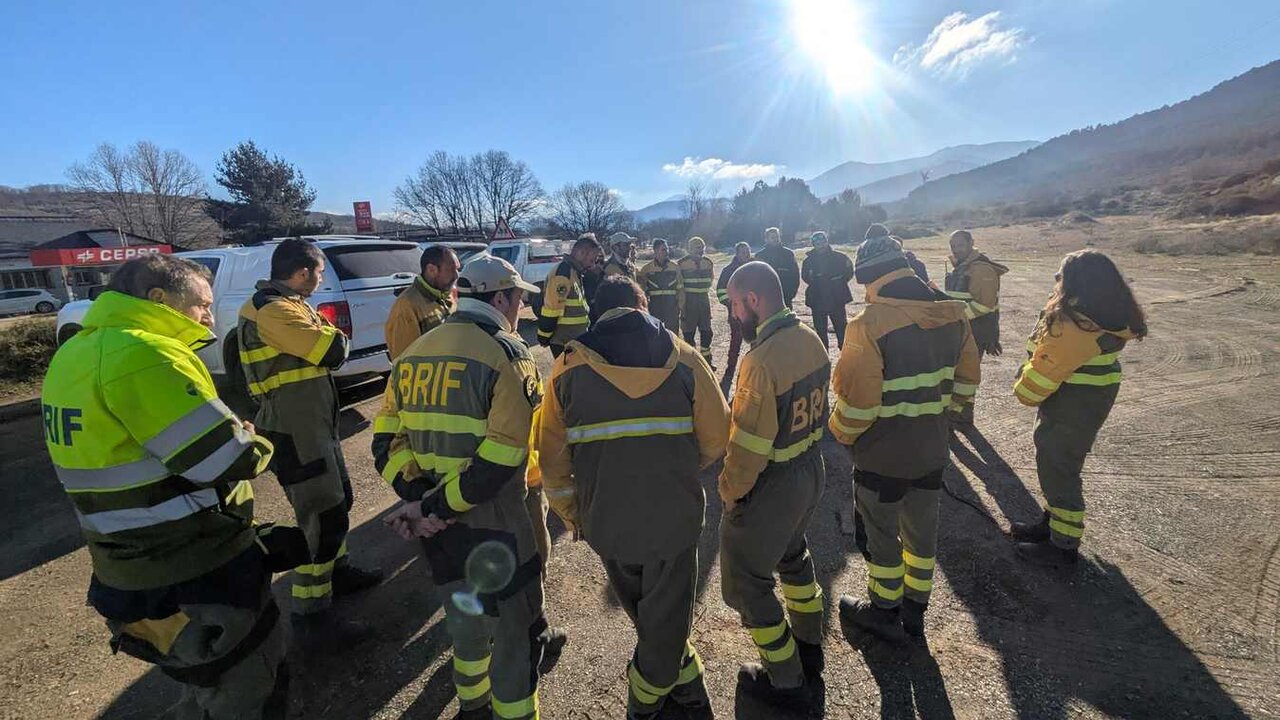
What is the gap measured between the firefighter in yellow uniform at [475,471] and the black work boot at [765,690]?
3.58 ft

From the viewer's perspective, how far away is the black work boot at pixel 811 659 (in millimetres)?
2613

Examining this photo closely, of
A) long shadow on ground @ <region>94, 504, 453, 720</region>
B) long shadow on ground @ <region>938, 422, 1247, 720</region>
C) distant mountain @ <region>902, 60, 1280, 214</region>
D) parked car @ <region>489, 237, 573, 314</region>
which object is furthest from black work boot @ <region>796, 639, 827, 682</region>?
distant mountain @ <region>902, 60, 1280, 214</region>

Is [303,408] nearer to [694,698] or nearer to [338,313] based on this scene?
[694,698]

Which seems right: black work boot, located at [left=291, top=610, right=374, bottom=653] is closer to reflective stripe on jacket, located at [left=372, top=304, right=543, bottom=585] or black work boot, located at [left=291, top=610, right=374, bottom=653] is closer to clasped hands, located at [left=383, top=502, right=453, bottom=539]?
reflective stripe on jacket, located at [left=372, top=304, right=543, bottom=585]

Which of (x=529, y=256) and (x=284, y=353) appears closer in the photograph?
(x=284, y=353)

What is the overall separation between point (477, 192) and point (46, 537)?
64212 millimetres

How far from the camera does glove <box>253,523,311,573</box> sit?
2.13 m

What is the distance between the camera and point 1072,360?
3191 millimetres

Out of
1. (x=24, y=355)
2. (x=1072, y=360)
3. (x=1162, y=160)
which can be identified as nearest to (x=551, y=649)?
(x=1072, y=360)

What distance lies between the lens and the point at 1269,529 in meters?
3.60

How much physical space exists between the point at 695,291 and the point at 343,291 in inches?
192

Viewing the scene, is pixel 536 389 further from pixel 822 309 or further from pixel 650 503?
pixel 822 309

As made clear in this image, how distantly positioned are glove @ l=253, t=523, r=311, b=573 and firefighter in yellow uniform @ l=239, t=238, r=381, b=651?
0.94m

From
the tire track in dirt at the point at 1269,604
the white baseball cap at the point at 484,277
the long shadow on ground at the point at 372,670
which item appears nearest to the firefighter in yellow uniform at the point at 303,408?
the long shadow on ground at the point at 372,670
